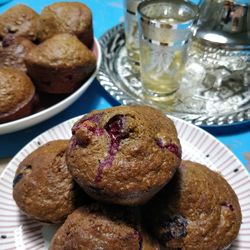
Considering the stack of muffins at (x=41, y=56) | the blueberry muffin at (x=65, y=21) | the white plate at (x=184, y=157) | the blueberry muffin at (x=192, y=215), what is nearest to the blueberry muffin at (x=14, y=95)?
the stack of muffins at (x=41, y=56)

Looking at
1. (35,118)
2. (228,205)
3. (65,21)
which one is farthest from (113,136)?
(65,21)

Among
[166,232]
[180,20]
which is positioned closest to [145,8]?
[180,20]

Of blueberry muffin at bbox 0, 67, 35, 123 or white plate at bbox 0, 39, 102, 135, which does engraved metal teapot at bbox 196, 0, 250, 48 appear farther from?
blueberry muffin at bbox 0, 67, 35, 123

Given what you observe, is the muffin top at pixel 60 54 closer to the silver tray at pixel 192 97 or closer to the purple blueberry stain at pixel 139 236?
the silver tray at pixel 192 97

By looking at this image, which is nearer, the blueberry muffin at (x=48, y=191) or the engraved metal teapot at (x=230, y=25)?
the blueberry muffin at (x=48, y=191)

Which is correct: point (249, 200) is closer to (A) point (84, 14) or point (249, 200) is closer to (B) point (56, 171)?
(B) point (56, 171)

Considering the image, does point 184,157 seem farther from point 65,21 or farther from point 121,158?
point 65,21
